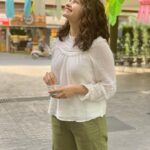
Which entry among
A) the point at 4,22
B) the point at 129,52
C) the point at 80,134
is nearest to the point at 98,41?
the point at 80,134

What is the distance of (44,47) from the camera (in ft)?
85.2

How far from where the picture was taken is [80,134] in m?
2.43

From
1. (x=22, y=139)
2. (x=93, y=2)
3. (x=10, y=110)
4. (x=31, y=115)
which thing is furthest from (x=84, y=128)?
(x=10, y=110)

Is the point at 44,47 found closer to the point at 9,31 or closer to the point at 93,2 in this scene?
the point at 9,31

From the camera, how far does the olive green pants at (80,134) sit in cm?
→ 242

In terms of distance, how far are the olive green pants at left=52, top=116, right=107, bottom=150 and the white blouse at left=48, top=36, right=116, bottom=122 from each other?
0.16 ft

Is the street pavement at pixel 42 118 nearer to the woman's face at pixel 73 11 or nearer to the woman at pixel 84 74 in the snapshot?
the woman at pixel 84 74

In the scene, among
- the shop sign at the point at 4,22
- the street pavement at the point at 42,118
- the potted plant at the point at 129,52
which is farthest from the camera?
the shop sign at the point at 4,22

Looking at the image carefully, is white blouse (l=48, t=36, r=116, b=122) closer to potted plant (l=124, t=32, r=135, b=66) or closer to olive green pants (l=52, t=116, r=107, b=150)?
olive green pants (l=52, t=116, r=107, b=150)

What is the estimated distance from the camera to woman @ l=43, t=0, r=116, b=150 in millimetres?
2354

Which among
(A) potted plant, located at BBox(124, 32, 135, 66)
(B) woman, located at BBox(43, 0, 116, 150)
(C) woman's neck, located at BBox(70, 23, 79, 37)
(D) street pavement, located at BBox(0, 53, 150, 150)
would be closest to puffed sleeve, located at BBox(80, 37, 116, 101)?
(B) woman, located at BBox(43, 0, 116, 150)

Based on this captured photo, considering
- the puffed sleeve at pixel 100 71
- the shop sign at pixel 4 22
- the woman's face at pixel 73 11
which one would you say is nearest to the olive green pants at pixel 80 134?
the puffed sleeve at pixel 100 71

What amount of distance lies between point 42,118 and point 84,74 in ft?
15.0

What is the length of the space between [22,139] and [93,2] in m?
3.52
